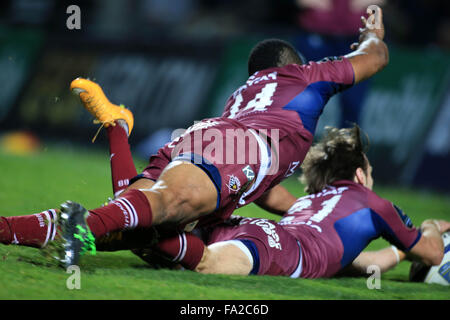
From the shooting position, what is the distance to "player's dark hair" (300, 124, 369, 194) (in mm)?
3654

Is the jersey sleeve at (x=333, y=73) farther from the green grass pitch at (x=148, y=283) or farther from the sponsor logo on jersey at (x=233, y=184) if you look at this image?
the green grass pitch at (x=148, y=283)

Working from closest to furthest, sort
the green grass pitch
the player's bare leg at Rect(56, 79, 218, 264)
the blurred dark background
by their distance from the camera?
the green grass pitch, the player's bare leg at Rect(56, 79, 218, 264), the blurred dark background

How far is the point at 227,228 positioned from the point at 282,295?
70cm

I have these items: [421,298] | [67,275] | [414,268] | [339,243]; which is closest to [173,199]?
[67,275]

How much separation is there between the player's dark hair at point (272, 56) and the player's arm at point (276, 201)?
0.65 meters

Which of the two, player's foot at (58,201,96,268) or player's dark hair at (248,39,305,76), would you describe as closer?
player's foot at (58,201,96,268)

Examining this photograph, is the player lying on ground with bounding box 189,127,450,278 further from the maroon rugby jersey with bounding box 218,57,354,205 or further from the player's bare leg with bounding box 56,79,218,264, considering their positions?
Answer: the player's bare leg with bounding box 56,79,218,264

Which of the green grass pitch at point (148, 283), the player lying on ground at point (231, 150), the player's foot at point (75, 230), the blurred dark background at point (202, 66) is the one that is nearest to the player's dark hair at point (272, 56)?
the player lying on ground at point (231, 150)

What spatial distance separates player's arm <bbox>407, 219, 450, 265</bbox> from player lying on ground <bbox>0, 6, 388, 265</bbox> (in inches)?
28.2

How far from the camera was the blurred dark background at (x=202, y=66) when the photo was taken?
7625 millimetres

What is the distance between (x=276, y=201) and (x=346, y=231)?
55 cm

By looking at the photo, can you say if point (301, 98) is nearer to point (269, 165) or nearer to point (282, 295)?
point (269, 165)

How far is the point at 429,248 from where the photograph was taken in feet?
→ 11.3

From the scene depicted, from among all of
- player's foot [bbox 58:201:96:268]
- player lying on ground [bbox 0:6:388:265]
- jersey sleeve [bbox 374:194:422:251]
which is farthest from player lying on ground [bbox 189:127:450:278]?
player's foot [bbox 58:201:96:268]
